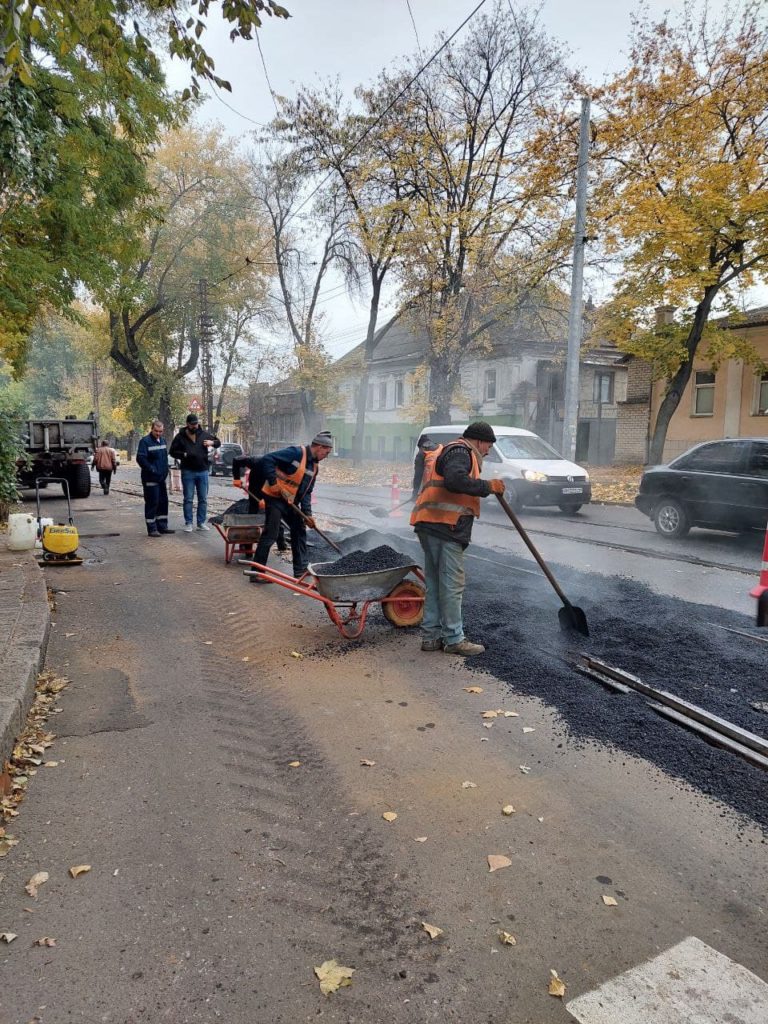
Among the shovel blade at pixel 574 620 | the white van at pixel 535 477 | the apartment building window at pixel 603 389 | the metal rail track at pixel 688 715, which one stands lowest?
the metal rail track at pixel 688 715

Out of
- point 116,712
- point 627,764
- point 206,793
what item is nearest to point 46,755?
point 116,712

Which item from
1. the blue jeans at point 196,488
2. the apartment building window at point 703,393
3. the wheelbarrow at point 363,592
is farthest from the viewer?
the apartment building window at point 703,393

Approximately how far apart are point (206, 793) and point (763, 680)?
372cm

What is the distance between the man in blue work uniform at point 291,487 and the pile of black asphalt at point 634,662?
201cm

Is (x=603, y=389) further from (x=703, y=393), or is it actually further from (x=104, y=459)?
(x=104, y=459)

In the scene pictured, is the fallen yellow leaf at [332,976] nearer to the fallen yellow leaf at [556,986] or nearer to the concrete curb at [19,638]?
the fallen yellow leaf at [556,986]

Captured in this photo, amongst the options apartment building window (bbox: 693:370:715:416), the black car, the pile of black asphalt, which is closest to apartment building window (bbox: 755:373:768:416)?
apartment building window (bbox: 693:370:715:416)

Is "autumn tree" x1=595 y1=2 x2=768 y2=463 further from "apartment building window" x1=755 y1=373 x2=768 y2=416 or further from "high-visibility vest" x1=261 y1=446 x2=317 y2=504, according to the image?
"high-visibility vest" x1=261 y1=446 x2=317 y2=504

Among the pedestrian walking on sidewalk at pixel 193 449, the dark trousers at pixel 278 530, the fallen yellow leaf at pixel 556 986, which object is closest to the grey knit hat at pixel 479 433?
the dark trousers at pixel 278 530

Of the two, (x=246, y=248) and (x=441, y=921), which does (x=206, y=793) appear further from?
(x=246, y=248)

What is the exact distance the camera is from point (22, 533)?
8.16 metres

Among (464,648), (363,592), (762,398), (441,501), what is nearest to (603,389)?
(762,398)

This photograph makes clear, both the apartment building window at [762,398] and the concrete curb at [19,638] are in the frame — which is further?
the apartment building window at [762,398]

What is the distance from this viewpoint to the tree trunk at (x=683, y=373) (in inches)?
717
